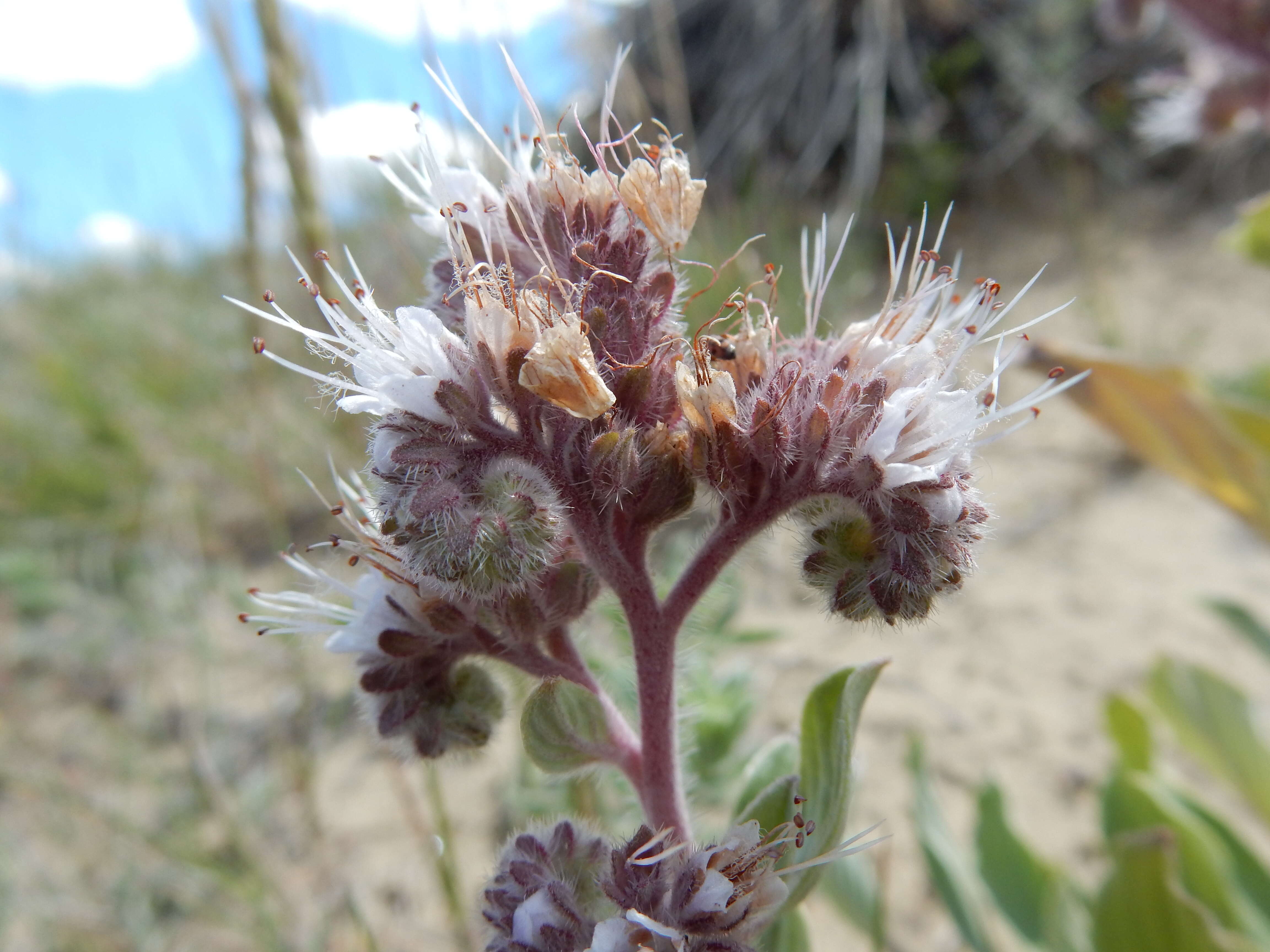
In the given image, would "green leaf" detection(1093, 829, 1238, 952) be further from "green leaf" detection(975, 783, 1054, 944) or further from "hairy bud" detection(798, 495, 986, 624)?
"hairy bud" detection(798, 495, 986, 624)

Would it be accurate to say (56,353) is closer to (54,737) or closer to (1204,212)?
(54,737)

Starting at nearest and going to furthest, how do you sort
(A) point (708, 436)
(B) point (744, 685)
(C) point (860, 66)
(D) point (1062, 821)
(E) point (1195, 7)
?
(A) point (708, 436) → (B) point (744, 685) → (D) point (1062, 821) → (E) point (1195, 7) → (C) point (860, 66)

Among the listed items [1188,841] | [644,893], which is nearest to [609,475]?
[644,893]

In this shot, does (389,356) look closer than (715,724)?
Yes

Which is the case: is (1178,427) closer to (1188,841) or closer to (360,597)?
(1188,841)

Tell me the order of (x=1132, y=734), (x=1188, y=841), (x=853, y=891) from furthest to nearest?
(x=1132, y=734)
(x=853, y=891)
(x=1188, y=841)

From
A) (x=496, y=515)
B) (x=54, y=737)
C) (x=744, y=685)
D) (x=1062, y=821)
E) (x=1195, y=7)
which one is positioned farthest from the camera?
(x=54, y=737)

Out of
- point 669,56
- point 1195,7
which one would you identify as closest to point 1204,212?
point 1195,7
